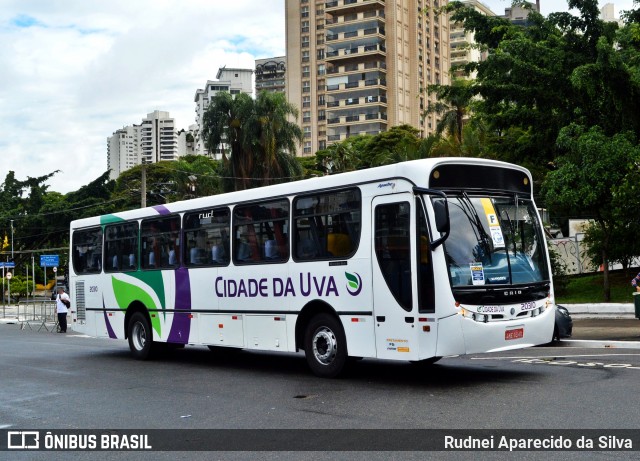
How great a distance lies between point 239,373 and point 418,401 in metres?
4.75

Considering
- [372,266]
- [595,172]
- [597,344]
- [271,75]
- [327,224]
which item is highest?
[271,75]

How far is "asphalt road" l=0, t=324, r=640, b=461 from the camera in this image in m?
8.54

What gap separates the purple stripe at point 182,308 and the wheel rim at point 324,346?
3.78m

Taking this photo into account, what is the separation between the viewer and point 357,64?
327 ft

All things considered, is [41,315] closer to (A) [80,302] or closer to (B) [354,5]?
(A) [80,302]

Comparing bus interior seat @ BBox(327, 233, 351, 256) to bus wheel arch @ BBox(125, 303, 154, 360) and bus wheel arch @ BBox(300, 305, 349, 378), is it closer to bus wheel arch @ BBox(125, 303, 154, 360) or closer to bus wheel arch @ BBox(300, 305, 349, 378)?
bus wheel arch @ BBox(300, 305, 349, 378)

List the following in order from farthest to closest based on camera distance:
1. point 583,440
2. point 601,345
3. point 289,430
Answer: point 601,345 → point 289,430 → point 583,440

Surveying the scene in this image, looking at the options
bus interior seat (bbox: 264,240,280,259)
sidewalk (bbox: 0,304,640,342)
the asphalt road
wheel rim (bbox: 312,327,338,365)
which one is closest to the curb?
the asphalt road

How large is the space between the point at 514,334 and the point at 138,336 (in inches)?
356

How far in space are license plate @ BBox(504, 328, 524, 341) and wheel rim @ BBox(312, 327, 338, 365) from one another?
2603 millimetres

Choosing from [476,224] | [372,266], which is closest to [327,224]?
[372,266]

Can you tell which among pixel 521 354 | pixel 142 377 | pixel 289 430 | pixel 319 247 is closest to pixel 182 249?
pixel 142 377

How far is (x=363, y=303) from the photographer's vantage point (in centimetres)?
1175

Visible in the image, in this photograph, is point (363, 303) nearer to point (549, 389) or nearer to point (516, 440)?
point (549, 389)
